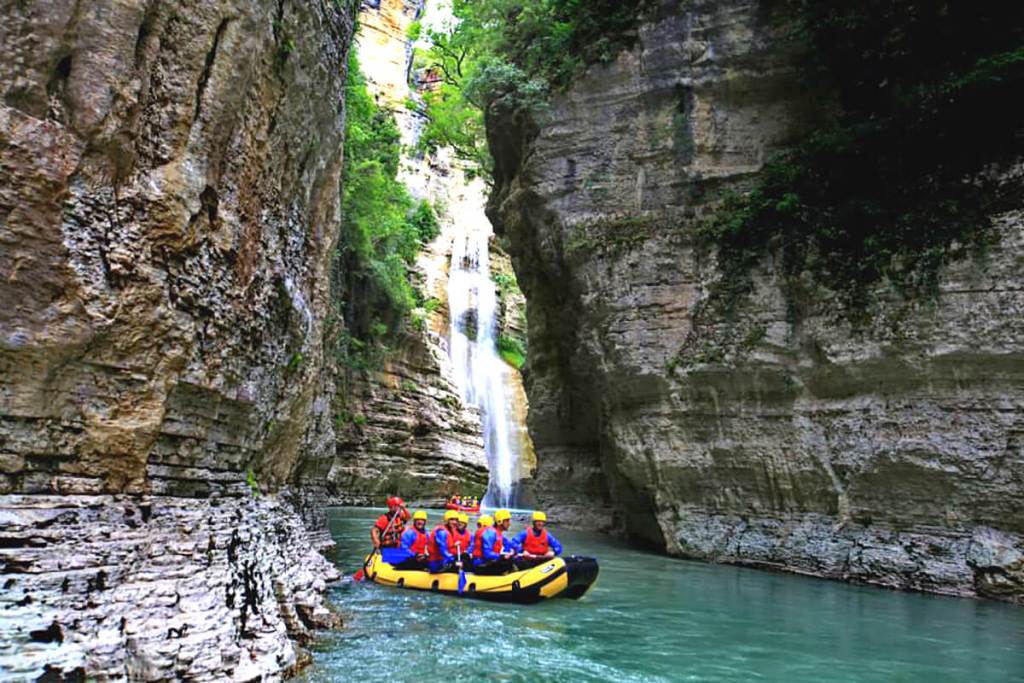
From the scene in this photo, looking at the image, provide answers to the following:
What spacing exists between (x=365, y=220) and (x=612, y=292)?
10.2 m

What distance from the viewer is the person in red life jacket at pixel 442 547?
12469 mm

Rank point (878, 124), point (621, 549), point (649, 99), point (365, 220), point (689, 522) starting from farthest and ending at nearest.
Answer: point (365, 220) → point (621, 549) → point (649, 99) → point (689, 522) → point (878, 124)

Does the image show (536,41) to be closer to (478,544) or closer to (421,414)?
(478,544)

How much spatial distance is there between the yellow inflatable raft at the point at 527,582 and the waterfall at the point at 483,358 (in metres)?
22.1

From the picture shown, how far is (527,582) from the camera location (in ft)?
37.9

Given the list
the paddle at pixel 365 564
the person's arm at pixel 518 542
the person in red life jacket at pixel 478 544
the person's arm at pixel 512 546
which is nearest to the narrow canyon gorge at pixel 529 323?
the paddle at pixel 365 564

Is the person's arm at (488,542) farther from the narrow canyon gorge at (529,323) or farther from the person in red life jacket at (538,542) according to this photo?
the narrow canyon gorge at (529,323)

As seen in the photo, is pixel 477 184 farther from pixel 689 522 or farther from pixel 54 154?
pixel 54 154

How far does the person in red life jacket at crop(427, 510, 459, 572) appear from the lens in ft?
40.9

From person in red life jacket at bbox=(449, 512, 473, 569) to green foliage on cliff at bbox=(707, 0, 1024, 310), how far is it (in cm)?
695

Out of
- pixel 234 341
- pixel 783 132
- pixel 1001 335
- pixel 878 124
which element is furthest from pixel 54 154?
pixel 783 132

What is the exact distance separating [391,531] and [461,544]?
2.12 metres

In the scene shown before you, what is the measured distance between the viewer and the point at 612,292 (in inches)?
649

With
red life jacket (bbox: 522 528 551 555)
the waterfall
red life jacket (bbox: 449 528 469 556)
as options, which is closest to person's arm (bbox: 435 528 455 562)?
red life jacket (bbox: 449 528 469 556)
